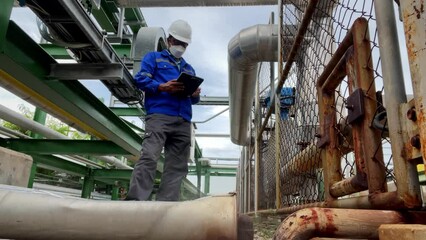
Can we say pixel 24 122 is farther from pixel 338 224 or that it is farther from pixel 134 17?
pixel 338 224

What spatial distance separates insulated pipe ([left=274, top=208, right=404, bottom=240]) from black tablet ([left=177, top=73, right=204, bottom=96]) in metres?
1.62

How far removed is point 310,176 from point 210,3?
228cm

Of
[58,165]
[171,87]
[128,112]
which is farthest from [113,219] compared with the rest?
[128,112]

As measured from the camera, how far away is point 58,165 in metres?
4.42

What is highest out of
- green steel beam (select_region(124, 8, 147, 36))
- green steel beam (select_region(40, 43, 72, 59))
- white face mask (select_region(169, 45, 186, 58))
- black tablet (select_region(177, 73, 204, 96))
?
green steel beam (select_region(124, 8, 147, 36))

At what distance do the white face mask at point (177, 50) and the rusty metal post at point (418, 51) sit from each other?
204cm

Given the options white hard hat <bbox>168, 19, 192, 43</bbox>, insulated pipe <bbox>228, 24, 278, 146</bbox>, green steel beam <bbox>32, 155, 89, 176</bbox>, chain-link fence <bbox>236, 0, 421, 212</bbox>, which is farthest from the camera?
green steel beam <bbox>32, 155, 89, 176</bbox>

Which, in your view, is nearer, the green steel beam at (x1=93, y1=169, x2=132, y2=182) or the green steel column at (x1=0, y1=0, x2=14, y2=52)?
the green steel column at (x1=0, y1=0, x2=14, y2=52)

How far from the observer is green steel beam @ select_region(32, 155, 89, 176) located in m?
4.02

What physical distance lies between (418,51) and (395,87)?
0.11 meters

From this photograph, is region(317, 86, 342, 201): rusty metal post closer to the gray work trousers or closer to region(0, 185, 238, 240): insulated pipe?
region(0, 185, 238, 240): insulated pipe

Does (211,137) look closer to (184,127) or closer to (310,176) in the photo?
(184,127)

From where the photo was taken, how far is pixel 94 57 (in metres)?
2.12

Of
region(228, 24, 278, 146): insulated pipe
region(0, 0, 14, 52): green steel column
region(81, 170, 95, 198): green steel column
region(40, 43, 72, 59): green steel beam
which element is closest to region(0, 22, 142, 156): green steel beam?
region(0, 0, 14, 52): green steel column
